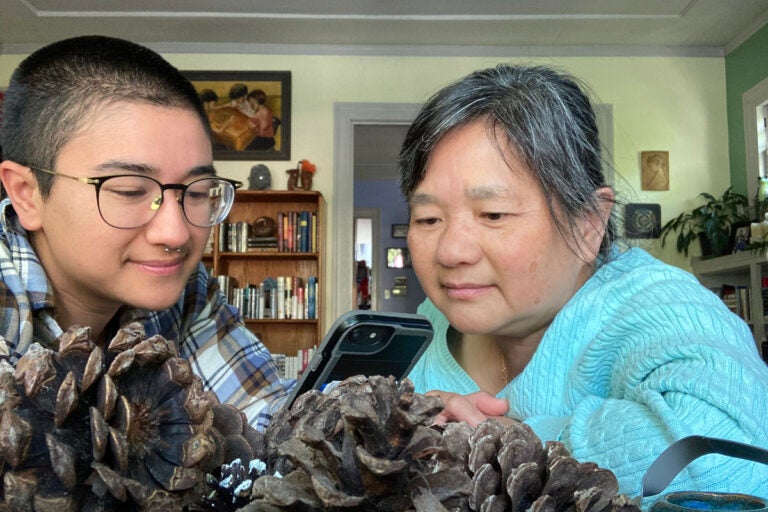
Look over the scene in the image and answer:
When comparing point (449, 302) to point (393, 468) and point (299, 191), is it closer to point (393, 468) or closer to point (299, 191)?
point (393, 468)

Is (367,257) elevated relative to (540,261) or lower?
elevated

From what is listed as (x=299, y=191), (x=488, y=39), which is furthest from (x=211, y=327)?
(x=488, y=39)

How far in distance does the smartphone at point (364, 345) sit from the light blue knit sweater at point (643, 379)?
186 mm

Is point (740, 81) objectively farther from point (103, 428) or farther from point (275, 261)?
point (103, 428)

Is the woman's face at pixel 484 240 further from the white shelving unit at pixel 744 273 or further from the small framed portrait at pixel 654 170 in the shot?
the small framed portrait at pixel 654 170

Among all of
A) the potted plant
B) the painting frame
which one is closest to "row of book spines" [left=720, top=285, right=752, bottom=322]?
the potted plant

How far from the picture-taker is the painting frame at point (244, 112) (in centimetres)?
525

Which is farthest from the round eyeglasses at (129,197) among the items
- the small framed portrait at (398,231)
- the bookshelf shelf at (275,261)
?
the small framed portrait at (398,231)

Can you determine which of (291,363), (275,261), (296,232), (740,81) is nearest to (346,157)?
(296,232)

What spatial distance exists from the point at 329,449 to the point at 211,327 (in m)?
0.90

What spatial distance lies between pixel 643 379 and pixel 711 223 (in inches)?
187

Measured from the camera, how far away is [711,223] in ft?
15.7

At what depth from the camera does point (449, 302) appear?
0.76m

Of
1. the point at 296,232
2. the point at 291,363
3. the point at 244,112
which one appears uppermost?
the point at 244,112
